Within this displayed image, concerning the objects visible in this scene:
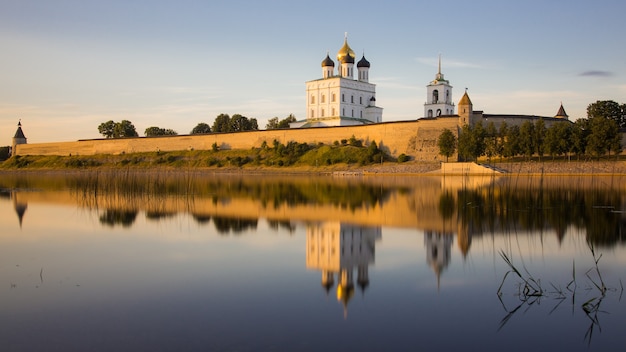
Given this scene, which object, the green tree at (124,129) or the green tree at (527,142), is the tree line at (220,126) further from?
the green tree at (527,142)

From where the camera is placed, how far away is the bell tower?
5291cm

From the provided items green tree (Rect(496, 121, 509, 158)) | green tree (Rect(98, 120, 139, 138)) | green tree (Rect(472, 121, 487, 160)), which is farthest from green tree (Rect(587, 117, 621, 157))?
green tree (Rect(98, 120, 139, 138))

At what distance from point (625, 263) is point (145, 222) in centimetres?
876

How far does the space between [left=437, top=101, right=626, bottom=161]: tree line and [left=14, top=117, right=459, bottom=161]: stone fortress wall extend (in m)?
1.96

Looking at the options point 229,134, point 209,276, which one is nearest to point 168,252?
point 209,276

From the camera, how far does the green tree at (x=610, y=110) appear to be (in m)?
43.7

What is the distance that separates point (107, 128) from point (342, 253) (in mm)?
68636

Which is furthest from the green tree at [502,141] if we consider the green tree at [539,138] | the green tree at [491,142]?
the green tree at [539,138]

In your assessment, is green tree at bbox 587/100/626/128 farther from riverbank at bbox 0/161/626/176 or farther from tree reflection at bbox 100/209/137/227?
tree reflection at bbox 100/209/137/227

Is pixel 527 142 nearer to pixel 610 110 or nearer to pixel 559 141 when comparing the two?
pixel 559 141

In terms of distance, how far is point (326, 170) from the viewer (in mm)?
40562

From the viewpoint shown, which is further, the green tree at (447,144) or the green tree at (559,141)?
the green tree at (447,144)

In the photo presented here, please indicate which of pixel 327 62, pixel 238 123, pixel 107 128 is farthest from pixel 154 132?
pixel 327 62

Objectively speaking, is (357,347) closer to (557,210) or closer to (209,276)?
(209,276)
